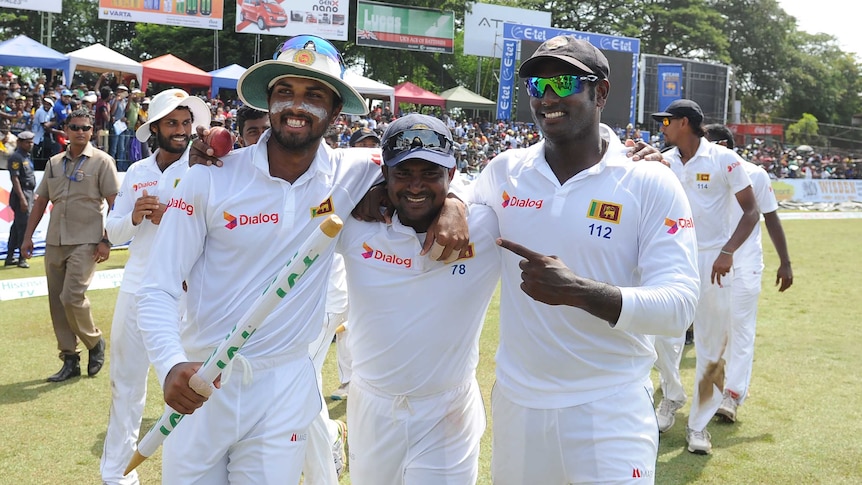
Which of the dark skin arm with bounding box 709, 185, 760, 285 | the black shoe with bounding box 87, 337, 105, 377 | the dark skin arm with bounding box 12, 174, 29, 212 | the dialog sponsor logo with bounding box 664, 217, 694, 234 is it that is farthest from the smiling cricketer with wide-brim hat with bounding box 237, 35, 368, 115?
the dark skin arm with bounding box 12, 174, 29, 212

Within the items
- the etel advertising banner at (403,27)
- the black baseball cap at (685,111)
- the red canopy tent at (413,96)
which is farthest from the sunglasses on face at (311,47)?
the etel advertising banner at (403,27)

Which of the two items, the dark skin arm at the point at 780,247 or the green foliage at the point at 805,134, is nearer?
the dark skin arm at the point at 780,247

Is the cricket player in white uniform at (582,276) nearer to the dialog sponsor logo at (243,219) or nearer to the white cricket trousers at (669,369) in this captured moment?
the dialog sponsor logo at (243,219)

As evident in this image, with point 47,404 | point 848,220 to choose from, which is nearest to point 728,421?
point 47,404

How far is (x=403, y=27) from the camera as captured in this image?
125 feet

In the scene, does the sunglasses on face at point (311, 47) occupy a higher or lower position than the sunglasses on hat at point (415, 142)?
higher

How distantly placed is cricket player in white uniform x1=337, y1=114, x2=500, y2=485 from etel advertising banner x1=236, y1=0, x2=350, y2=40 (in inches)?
1226

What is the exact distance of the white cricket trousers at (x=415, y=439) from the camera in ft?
11.1

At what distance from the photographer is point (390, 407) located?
3426 mm

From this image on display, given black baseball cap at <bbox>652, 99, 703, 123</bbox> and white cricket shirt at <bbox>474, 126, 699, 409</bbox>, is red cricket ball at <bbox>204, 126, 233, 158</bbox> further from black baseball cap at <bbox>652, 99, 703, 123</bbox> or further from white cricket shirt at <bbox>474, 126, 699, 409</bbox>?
black baseball cap at <bbox>652, 99, 703, 123</bbox>

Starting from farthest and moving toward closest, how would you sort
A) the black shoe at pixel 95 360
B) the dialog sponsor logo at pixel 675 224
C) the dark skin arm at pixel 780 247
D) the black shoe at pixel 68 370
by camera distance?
the black shoe at pixel 95 360
the black shoe at pixel 68 370
the dark skin arm at pixel 780 247
the dialog sponsor logo at pixel 675 224

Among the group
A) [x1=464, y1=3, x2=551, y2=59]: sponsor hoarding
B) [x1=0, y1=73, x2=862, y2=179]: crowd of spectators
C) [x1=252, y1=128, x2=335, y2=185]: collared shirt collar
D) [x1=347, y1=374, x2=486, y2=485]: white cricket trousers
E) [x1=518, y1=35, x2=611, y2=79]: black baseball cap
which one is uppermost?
[x1=464, y1=3, x2=551, y2=59]: sponsor hoarding

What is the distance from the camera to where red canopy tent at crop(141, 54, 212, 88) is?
82.8 ft

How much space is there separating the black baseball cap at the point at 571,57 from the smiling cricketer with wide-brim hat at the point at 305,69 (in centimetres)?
78
